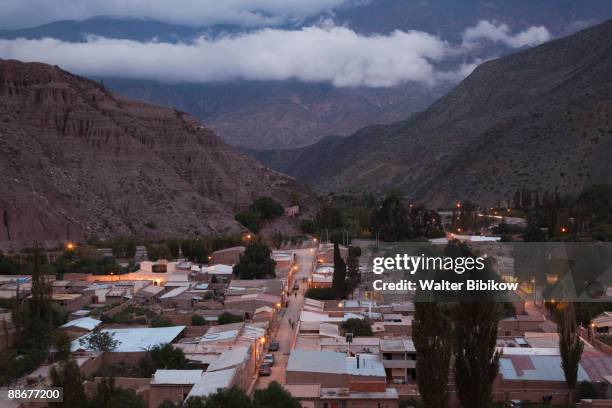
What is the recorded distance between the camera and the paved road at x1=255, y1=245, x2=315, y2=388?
21078 millimetres

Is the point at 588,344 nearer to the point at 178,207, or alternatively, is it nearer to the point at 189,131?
the point at 178,207

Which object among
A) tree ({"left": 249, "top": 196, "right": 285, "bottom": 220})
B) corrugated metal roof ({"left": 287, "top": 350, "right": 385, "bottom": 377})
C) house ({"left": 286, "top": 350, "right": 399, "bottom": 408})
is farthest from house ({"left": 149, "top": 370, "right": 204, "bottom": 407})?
tree ({"left": 249, "top": 196, "right": 285, "bottom": 220})

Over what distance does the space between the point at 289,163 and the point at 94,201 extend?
99802 millimetres

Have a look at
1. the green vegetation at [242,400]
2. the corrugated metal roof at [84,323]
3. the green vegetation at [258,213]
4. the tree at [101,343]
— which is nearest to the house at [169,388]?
the green vegetation at [242,400]

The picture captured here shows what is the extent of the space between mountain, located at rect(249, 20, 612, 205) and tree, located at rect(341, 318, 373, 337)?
45036mm

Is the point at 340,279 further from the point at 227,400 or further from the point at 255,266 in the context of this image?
the point at 227,400

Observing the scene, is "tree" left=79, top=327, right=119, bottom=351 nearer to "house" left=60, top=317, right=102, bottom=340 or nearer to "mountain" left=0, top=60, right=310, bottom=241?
"house" left=60, top=317, right=102, bottom=340

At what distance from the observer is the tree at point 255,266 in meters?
36.2

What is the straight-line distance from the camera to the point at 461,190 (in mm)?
78500

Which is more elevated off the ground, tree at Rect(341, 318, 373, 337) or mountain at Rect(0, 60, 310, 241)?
mountain at Rect(0, 60, 310, 241)

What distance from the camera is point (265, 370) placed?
2144 centimetres

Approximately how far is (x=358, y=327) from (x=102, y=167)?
37.6 m

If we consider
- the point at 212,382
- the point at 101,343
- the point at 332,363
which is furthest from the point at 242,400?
the point at 101,343

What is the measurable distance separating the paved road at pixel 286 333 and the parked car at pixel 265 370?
134 millimetres
